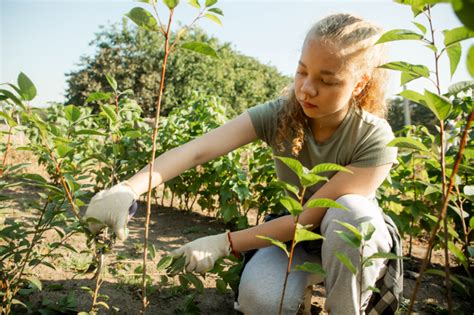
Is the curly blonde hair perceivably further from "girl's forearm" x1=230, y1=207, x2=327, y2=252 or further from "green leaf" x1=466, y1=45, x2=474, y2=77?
"green leaf" x1=466, y1=45, x2=474, y2=77

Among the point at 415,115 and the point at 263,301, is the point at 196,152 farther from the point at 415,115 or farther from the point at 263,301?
the point at 415,115

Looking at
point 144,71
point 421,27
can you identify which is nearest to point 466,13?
point 421,27

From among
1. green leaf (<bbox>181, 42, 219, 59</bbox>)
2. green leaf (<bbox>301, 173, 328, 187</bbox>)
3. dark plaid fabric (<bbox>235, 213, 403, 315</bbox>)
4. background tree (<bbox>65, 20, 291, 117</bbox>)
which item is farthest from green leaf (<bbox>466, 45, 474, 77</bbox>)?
background tree (<bbox>65, 20, 291, 117</bbox>)

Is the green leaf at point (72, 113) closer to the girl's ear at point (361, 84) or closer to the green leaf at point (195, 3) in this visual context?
the green leaf at point (195, 3)

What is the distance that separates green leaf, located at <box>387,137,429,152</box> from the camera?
0.95 meters

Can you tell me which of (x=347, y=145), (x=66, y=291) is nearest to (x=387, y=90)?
(x=347, y=145)

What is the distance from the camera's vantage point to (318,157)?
1.68 m

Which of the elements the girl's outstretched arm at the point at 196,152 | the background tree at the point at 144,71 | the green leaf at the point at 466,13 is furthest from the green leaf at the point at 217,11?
the background tree at the point at 144,71

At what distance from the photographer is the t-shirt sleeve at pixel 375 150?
5.12ft

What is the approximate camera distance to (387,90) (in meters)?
1.79

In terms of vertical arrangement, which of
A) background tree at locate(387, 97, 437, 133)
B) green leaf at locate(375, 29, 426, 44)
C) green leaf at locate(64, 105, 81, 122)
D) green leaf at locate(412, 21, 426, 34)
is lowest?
green leaf at locate(64, 105, 81, 122)

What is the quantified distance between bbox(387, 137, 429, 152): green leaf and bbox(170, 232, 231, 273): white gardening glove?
769 millimetres

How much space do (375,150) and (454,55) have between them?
72 cm

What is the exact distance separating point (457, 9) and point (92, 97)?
106cm
